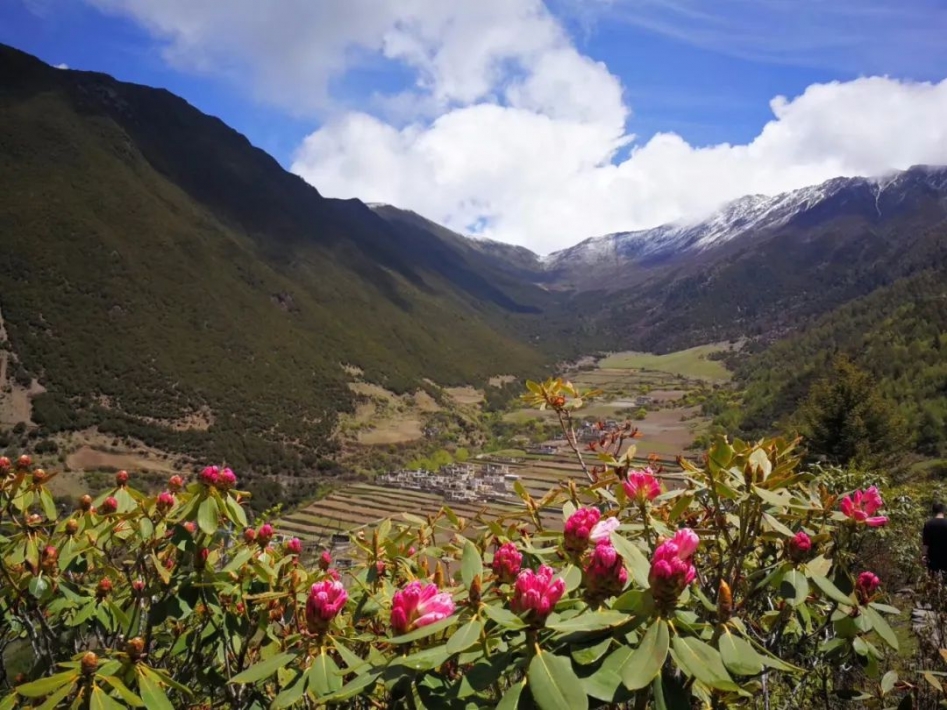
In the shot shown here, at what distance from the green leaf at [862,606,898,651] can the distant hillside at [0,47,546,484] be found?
64.2 meters

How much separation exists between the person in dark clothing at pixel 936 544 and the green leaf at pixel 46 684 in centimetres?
465

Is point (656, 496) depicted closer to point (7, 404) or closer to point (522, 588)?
point (522, 588)

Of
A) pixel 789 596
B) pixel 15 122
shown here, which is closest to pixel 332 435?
pixel 15 122

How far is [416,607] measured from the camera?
4.54 feet

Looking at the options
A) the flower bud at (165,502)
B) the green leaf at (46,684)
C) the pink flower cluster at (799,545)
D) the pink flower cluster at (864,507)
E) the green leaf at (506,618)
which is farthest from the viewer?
the flower bud at (165,502)

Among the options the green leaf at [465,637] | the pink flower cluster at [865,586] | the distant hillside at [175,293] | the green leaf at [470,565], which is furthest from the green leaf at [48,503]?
the distant hillside at [175,293]

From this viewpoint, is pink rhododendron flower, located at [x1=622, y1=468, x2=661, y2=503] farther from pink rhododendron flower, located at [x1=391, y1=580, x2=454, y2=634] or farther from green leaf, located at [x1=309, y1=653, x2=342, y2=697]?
green leaf, located at [x1=309, y1=653, x2=342, y2=697]

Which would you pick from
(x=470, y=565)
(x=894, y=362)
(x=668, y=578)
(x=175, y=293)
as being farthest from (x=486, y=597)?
(x=175, y=293)

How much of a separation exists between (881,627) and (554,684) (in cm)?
142

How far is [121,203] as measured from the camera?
85.8 meters

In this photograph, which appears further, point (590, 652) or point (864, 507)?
point (864, 507)

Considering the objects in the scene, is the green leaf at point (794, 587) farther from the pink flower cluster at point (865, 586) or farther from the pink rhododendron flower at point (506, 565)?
the pink rhododendron flower at point (506, 565)

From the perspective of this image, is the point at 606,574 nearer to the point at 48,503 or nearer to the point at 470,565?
the point at 470,565

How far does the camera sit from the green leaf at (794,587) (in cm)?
151
